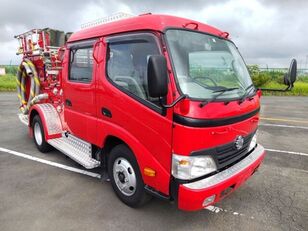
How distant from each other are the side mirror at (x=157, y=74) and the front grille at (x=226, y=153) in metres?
0.75

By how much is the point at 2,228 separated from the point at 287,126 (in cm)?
817

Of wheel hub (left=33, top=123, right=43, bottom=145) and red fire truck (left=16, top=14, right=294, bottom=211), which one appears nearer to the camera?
red fire truck (left=16, top=14, right=294, bottom=211)

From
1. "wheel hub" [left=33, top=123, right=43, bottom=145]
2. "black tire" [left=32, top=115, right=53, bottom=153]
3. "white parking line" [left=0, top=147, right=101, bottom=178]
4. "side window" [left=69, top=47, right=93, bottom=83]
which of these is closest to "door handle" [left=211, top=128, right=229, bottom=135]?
"side window" [left=69, top=47, right=93, bottom=83]

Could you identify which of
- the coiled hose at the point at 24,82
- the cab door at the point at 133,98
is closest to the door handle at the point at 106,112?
the cab door at the point at 133,98

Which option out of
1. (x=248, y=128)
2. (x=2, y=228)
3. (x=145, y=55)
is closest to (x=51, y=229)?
(x=2, y=228)

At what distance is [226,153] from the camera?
9.17 ft

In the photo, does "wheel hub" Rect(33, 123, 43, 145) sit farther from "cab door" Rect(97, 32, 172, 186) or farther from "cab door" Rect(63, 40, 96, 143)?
"cab door" Rect(97, 32, 172, 186)

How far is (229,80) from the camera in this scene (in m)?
3.16

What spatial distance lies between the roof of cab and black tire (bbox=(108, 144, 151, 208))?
1488 mm

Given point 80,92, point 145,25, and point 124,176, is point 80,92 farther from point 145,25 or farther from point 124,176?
point 145,25

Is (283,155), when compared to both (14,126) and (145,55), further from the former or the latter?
(14,126)

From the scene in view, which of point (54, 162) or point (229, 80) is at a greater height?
point (229, 80)

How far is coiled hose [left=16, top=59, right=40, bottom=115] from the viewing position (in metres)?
5.74

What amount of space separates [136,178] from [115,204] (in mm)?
585
